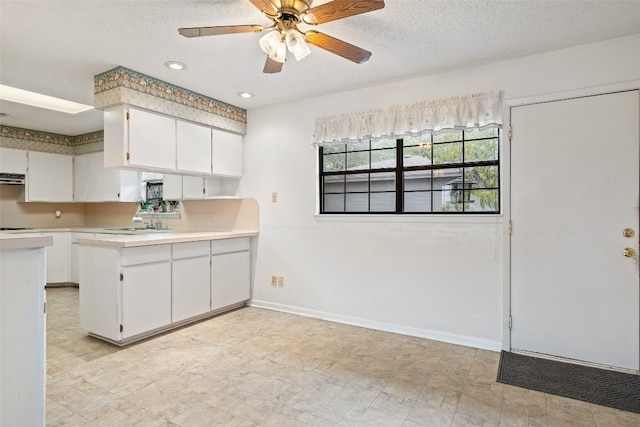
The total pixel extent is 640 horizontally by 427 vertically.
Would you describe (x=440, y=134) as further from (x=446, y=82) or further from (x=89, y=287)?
(x=89, y=287)

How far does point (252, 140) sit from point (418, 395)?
3310 millimetres

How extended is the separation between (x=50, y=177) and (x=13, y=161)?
0.52 meters

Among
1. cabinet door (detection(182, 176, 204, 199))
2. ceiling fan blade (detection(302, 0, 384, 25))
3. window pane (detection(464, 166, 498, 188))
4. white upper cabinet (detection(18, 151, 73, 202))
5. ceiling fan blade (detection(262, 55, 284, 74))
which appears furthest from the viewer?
white upper cabinet (detection(18, 151, 73, 202))

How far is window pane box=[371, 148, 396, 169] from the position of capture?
3541 millimetres

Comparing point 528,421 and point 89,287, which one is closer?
point 528,421

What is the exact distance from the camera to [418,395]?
7.41 feet

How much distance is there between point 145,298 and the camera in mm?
3135

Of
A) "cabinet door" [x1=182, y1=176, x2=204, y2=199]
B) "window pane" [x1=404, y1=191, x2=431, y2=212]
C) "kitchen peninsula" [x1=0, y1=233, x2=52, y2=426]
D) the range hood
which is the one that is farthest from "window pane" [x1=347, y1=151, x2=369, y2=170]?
the range hood

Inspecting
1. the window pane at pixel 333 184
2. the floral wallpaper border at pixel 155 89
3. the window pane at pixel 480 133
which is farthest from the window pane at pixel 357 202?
the floral wallpaper border at pixel 155 89

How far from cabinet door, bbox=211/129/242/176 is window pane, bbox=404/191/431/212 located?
6.95 feet

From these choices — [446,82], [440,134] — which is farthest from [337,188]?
[446,82]

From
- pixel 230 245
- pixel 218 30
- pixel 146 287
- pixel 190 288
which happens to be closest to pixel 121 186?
pixel 230 245

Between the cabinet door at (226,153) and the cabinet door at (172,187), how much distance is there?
0.69 meters

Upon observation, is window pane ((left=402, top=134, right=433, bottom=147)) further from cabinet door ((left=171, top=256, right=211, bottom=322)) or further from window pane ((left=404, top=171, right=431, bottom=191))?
cabinet door ((left=171, top=256, right=211, bottom=322))
